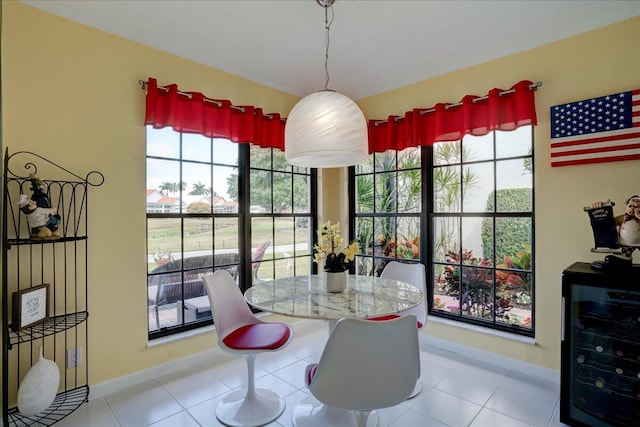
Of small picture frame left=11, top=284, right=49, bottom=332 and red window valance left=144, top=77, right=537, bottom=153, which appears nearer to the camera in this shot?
small picture frame left=11, top=284, right=49, bottom=332

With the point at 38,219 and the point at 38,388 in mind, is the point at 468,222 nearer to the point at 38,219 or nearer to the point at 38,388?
the point at 38,219

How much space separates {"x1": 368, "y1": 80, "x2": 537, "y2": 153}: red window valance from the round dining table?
1.53m

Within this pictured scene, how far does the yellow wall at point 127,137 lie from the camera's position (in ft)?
7.96

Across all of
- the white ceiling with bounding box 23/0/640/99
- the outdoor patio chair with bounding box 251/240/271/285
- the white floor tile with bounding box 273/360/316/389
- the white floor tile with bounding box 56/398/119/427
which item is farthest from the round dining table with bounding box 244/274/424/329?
the white ceiling with bounding box 23/0/640/99

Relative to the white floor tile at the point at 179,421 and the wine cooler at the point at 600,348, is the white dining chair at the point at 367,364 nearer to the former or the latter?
the white floor tile at the point at 179,421

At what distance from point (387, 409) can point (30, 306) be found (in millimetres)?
2440

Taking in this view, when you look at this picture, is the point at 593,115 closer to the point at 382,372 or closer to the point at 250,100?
the point at 382,372

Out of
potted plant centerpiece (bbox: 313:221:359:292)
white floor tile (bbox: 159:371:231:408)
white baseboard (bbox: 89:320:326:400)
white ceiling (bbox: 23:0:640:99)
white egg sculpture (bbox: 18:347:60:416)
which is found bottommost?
white floor tile (bbox: 159:371:231:408)

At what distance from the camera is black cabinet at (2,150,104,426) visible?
228 centimetres

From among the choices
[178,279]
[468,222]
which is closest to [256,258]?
[178,279]

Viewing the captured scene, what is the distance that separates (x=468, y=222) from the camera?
133 inches

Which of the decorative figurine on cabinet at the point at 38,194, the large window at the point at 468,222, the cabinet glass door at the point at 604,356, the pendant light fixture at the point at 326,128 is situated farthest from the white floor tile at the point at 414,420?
the decorative figurine on cabinet at the point at 38,194

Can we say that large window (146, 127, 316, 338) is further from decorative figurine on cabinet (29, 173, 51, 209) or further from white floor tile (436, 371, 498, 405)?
white floor tile (436, 371, 498, 405)

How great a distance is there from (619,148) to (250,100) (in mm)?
3121
